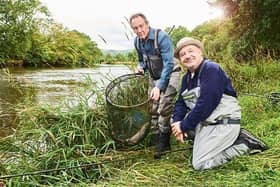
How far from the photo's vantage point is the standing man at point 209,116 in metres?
3.25

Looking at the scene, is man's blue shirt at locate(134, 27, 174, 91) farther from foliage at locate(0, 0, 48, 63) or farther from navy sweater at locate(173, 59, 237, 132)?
foliage at locate(0, 0, 48, 63)

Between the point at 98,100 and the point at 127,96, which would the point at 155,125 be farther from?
the point at 98,100

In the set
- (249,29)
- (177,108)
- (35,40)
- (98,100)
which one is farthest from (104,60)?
(35,40)

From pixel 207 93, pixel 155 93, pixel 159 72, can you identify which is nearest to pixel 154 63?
pixel 159 72

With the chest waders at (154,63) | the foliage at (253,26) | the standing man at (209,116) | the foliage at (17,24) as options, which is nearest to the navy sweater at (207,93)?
the standing man at (209,116)

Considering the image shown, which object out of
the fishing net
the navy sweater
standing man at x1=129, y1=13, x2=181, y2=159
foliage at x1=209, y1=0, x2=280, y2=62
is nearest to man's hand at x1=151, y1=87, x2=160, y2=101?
standing man at x1=129, y1=13, x2=181, y2=159

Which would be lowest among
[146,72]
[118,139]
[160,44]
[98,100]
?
[118,139]

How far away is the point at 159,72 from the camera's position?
398 centimetres

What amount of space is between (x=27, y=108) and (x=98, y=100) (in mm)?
731

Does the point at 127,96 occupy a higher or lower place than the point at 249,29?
lower

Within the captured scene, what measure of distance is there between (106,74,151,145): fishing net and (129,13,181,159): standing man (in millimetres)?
131

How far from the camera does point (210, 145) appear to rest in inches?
130

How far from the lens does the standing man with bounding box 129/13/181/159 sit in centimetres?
374

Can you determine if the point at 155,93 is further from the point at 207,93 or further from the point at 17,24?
the point at 17,24
